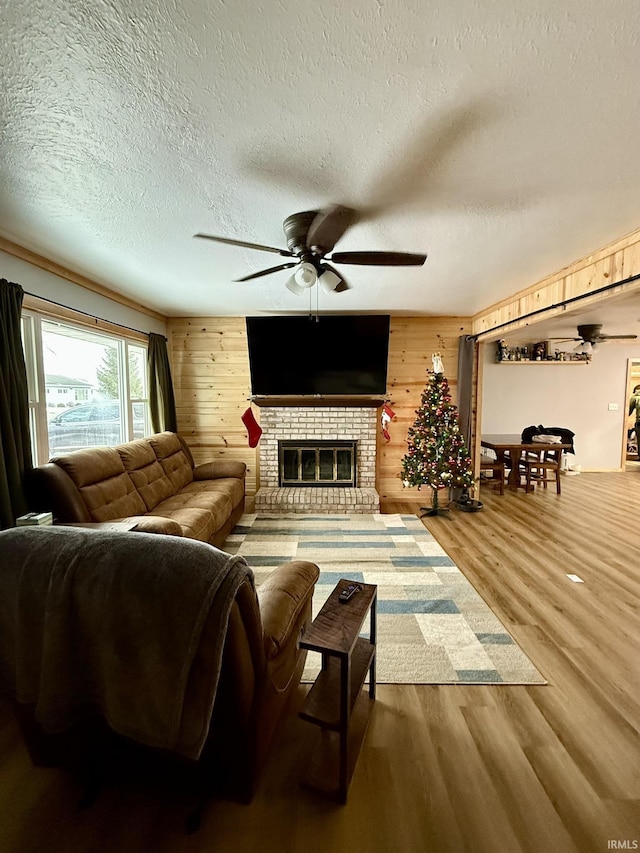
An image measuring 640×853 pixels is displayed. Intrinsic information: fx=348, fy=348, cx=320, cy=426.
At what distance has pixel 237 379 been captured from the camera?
4902 millimetres

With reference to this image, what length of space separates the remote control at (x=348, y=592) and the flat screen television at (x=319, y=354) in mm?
3209

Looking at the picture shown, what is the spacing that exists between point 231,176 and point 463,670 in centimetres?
281

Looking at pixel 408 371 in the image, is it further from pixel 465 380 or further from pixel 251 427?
pixel 251 427

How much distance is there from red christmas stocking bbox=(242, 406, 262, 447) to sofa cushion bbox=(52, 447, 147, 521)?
6.00 feet

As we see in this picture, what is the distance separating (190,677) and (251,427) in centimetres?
375

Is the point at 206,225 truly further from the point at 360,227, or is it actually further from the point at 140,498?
the point at 140,498

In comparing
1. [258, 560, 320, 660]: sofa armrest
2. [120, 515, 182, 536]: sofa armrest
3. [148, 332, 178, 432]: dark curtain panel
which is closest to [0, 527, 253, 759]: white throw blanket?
[258, 560, 320, 660]: sofa armrest

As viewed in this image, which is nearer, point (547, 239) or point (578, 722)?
point (578, 722)

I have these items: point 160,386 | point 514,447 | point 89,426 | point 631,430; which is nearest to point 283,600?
point 89,426

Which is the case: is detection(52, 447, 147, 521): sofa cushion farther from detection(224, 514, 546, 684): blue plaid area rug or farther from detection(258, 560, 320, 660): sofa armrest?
detection(258, 560, 320, 660): sofa armrest

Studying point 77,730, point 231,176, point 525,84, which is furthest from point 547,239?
point 77,730

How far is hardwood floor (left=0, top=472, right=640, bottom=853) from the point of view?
1.17 metres

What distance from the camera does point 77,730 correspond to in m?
1.27

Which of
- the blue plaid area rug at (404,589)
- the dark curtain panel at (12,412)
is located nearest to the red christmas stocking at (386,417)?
the blue plaid area rug at (404,589)
